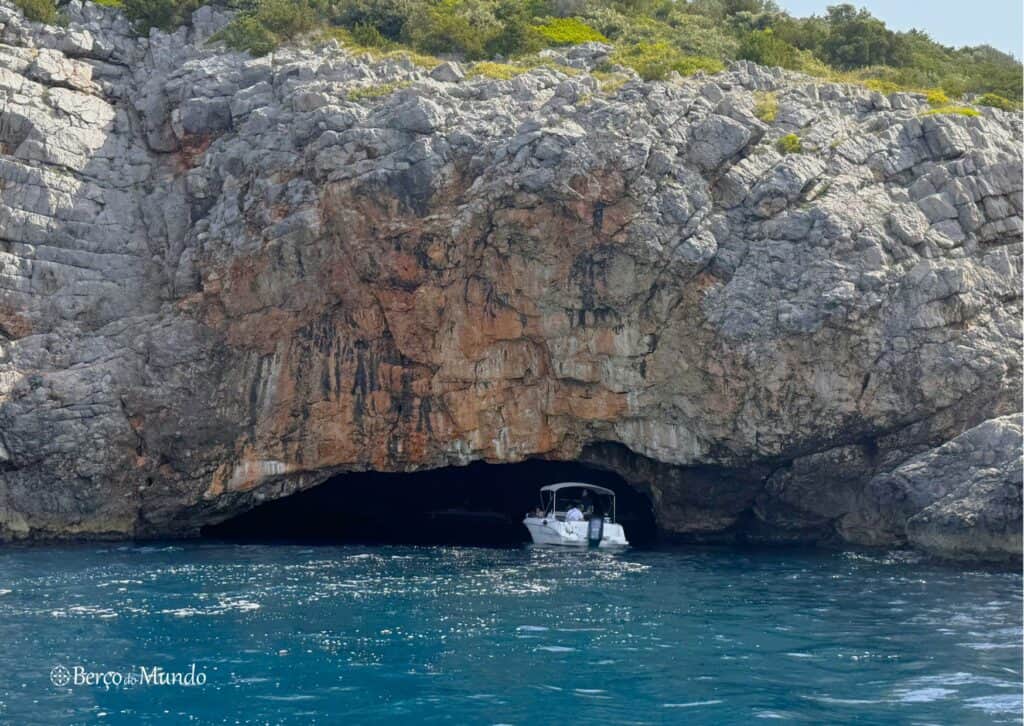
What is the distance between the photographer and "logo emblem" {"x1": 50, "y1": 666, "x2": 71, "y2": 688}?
17.9 metres

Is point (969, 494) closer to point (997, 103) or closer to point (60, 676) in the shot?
point (997, 103)

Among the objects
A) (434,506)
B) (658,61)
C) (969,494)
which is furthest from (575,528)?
(658,61)

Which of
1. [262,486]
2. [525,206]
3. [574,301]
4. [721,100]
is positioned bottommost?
[262,486]

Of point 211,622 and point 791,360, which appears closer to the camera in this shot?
point 211,622

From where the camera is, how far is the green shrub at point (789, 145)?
117 ft

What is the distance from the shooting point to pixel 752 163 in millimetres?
35281

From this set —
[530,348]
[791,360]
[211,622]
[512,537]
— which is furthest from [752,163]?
[211,622]

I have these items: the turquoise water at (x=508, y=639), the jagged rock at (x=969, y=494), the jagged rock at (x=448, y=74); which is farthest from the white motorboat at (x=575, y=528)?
the jagged rock at (x=448, y=74)

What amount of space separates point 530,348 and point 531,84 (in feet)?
Answer: 30.0

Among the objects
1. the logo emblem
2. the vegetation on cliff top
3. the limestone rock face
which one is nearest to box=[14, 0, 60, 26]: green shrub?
the vegetation on cliff top

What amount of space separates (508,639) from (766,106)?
22.6 meters

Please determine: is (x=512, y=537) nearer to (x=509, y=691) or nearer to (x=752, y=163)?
(x=752, y=163)

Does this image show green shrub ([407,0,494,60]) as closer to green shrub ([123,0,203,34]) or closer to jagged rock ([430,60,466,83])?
jagged rock ([430,60,466,83])

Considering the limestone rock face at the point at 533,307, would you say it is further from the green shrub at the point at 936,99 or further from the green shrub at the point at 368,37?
the green shrub at the point at 368,37
